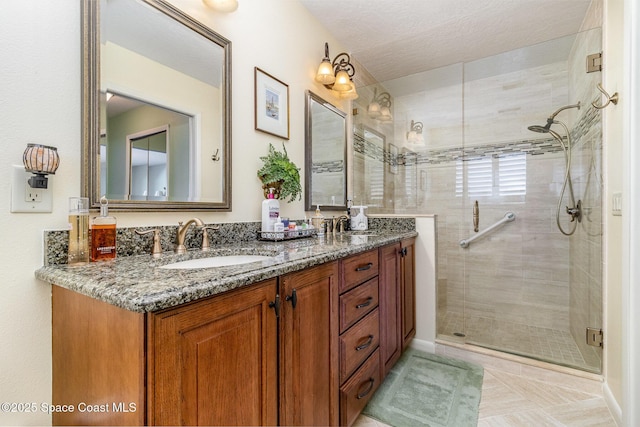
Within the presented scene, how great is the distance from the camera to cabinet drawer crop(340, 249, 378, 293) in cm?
130

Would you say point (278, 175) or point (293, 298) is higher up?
point (278, 175)

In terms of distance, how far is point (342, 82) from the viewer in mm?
2232

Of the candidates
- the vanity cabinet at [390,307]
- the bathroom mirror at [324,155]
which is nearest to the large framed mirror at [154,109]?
the bathroom mirror at [324,155]

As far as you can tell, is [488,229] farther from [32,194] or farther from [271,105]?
[32,194]

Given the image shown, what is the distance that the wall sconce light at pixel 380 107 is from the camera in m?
2.83

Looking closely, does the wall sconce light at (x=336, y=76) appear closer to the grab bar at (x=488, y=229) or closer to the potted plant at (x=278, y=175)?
the potted plant at (x=278, y=175)

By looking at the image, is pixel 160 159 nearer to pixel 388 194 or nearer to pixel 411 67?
pixel 388 194

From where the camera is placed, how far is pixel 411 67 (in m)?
2.84

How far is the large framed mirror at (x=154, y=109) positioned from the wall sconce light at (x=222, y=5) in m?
0.10

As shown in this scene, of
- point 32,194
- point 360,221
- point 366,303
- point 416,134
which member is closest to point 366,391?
point 366,303

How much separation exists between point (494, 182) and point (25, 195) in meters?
3.14

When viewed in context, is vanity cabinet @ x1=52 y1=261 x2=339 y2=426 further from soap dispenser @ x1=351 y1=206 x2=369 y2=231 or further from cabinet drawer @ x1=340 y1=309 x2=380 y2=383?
soap dispenser @ x1=351 y1=206 x2=369 y2=231

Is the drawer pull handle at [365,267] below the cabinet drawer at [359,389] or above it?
above

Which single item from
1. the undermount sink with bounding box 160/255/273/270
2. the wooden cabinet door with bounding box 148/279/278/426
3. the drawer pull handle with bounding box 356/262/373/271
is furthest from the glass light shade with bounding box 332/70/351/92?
the wooden cabinet door with bounding box 148/279/278/426
